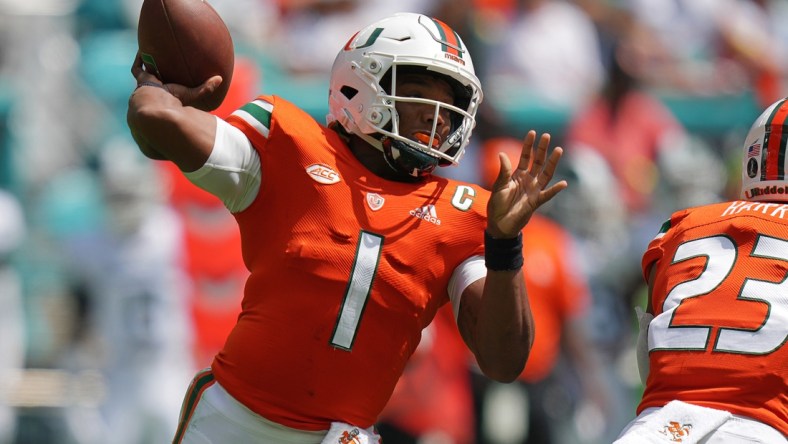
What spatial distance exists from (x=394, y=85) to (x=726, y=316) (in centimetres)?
106

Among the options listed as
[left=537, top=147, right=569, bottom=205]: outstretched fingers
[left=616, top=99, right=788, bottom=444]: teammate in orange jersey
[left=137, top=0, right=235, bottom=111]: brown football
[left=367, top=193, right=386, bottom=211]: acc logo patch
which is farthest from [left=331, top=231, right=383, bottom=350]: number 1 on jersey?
[left=616, top=99, right=788, bottom=444]: teammate in orange jersey

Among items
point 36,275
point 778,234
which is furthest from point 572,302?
point 778,234

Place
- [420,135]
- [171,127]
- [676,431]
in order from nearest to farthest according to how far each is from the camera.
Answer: [171,127]
[676,431]
[420,135]

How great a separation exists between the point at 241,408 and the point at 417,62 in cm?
103

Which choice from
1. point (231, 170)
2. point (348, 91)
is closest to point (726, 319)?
point (348, 91)

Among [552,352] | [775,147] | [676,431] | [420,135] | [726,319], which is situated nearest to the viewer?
[676,431]

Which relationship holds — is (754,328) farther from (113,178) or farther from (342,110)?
(113,178)

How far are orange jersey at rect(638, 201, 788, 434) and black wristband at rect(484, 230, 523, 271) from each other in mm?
491

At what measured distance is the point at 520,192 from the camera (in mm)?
3123

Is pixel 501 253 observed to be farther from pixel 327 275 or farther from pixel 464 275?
pixel 327 275

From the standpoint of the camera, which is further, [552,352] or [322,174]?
[552,352]

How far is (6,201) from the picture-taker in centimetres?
802

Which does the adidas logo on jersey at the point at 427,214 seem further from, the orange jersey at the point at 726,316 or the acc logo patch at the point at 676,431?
the acc logo patch at the point at 676,431

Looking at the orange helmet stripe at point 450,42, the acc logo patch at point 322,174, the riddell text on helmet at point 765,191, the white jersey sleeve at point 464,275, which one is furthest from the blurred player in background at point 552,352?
the acc logo patch at point 322,174
